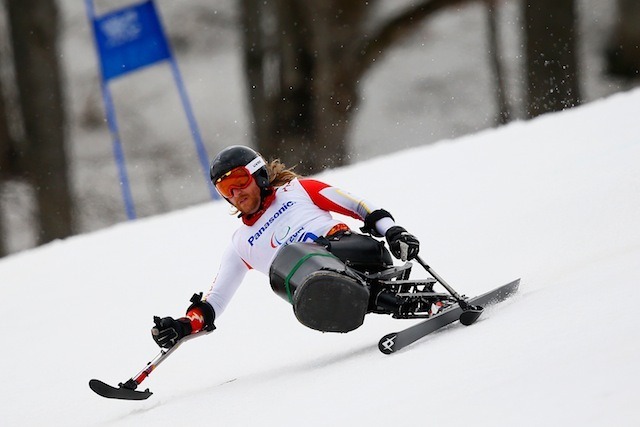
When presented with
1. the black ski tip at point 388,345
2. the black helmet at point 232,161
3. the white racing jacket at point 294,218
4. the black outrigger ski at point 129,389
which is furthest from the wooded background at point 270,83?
the black ski tip at point 388,345

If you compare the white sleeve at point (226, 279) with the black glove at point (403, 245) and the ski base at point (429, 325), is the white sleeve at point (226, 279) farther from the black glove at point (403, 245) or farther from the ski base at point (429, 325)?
the ski base at point (429, 325)

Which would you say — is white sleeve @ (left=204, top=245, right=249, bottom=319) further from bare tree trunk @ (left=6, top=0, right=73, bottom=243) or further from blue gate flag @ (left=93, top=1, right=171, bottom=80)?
bare tree trunk @ (left=6, top=0, right=73, bottom=243)

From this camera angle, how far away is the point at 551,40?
13.0 metres

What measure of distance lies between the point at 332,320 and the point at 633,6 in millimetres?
12322

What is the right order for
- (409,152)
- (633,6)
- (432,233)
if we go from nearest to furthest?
(432,233) < (409,152) < (633,6)

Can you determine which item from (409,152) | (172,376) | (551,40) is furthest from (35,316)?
(551,40)

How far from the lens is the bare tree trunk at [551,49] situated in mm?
12977

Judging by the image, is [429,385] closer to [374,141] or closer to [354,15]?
[354,15]

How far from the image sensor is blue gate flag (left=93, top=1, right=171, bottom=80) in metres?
12.5

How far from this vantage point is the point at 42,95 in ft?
48.7

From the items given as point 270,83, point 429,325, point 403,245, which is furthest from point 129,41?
point 429,325

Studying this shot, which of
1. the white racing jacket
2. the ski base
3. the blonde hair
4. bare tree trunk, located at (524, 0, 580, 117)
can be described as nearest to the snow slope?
the ski base

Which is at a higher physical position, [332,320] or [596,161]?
[332,320]

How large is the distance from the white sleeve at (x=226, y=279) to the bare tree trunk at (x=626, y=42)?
1065cm
